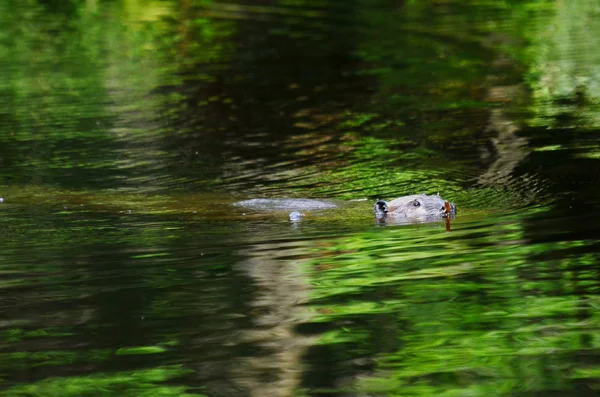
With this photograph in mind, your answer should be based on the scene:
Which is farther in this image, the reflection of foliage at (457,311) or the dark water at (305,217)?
the dark water at (305,217)

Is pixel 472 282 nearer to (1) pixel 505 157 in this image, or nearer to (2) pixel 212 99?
(1) pixel 505 157

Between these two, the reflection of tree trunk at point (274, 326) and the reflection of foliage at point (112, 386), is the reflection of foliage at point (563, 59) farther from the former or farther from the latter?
the reflection of foliage at point (112, 386)

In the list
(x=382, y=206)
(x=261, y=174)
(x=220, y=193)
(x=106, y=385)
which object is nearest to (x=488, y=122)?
(x=261, y=174)

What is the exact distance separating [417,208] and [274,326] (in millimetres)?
4399

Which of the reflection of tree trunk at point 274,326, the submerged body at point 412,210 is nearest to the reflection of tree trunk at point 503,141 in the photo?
the submerged body at point 412,210

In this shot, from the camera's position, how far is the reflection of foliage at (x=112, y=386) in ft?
22.2

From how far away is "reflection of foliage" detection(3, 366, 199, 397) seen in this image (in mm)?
6754

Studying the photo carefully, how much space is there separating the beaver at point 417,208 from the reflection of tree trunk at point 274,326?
5.76 feet

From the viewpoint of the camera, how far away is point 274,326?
7.99 meters

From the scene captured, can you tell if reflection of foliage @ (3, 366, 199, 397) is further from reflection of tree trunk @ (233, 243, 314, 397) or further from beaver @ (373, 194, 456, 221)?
beaver @ (373, 194, 456, 221)

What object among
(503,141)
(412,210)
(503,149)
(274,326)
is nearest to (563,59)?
(503,141)

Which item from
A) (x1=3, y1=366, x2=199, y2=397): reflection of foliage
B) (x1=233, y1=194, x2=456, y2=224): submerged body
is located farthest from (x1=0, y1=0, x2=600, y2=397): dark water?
(x1=233, y1=194, x2=456, y2=224): submerged body

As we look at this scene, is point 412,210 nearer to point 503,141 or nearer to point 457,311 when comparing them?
point 457,311

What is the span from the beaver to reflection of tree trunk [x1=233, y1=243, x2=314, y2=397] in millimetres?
1756
